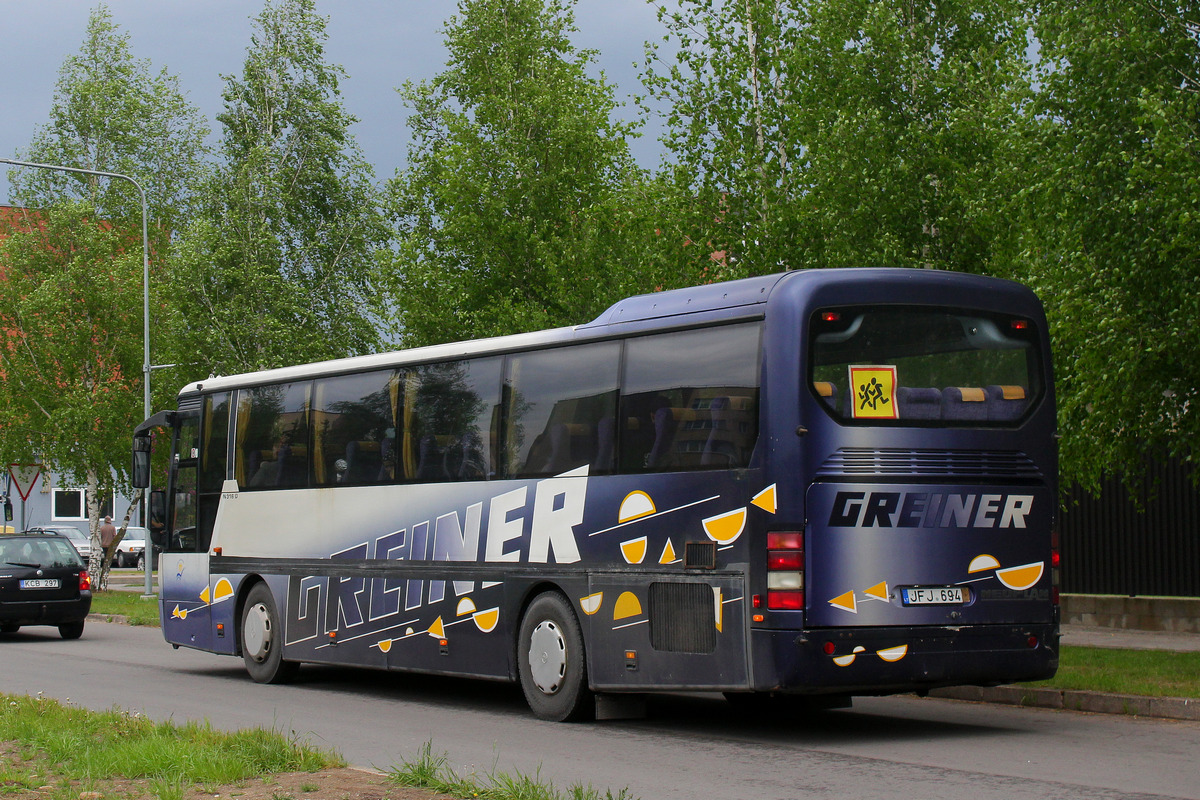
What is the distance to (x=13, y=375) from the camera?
39562 mm

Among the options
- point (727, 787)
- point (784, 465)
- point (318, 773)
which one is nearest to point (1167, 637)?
point (784, 465)

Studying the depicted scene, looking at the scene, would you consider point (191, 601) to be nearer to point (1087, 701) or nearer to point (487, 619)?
point (487, 619)

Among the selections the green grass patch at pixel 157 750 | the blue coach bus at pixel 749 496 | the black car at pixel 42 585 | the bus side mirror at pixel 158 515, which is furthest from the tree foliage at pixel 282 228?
the green grass patch at pixel 157 750

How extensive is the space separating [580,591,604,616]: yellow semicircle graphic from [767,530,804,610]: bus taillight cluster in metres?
1.89

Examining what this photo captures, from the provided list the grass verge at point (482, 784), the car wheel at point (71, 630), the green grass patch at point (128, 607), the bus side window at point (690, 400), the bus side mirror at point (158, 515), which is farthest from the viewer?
the green grass patch at point (128, 607)

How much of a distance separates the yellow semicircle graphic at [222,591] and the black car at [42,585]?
7.18 m

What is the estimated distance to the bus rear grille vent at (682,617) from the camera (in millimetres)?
10578

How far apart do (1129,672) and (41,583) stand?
1660 cm

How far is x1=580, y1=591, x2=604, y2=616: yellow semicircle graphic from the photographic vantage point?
38.1 ft

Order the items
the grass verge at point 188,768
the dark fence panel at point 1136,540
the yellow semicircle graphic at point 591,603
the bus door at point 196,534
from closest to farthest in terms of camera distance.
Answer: the grass verge at point 188,768, the yellow semicircle graphic at point 591,603, the bus door at point 196,534, the dark fence panel at point 1136,540

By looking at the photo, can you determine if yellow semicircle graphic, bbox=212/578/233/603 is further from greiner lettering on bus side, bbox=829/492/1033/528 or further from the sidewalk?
greiner lettering on bus side, bbox=829/492/1033/528

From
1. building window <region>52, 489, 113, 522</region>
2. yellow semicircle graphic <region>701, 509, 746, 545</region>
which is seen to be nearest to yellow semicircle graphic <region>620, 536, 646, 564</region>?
yellow semicircle graphic <region>701, 509, 746, 545</region>

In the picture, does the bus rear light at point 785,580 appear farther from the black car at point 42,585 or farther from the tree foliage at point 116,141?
the tree foliage at point 116,141

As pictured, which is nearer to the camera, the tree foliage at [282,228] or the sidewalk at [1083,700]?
the sidewalk at [1083,700]
